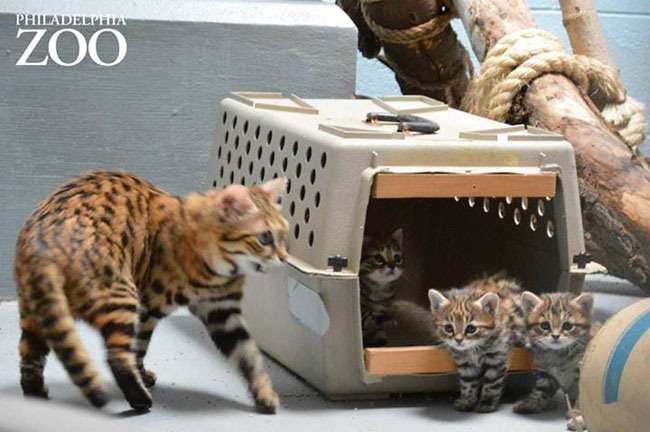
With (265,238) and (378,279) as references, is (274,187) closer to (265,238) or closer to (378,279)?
(265,238)

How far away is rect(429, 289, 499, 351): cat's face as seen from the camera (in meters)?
2.40

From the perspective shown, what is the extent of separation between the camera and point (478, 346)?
2.42 m

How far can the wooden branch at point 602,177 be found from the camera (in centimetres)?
312

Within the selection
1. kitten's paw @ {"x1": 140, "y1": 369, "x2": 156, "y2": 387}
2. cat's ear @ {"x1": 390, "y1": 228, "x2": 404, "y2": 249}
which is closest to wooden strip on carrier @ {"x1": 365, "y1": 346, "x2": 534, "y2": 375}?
cat's ear @ {"x1": 390, "y1": 228, "x2": 404, "y2": 249}

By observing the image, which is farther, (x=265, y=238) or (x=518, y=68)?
(x=518, y=68)

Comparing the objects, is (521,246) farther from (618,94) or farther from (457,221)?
(618,94)

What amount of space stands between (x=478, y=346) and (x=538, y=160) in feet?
1.52

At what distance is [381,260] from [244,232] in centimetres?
56

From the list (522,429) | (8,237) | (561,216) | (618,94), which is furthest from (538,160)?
(8,237)

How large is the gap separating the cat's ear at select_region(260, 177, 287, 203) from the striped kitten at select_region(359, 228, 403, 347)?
0.41 m

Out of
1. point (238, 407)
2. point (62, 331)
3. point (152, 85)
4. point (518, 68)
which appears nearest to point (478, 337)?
point (238, 407)

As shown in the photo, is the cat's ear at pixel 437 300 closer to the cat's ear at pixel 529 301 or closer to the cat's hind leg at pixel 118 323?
the cat's ear at pixel 529 301

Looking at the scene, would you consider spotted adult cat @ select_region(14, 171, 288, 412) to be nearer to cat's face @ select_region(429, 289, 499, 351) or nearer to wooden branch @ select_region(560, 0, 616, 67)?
cat's face @ select_region(429, 289, 499, 351)

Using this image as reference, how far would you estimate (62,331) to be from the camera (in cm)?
215
